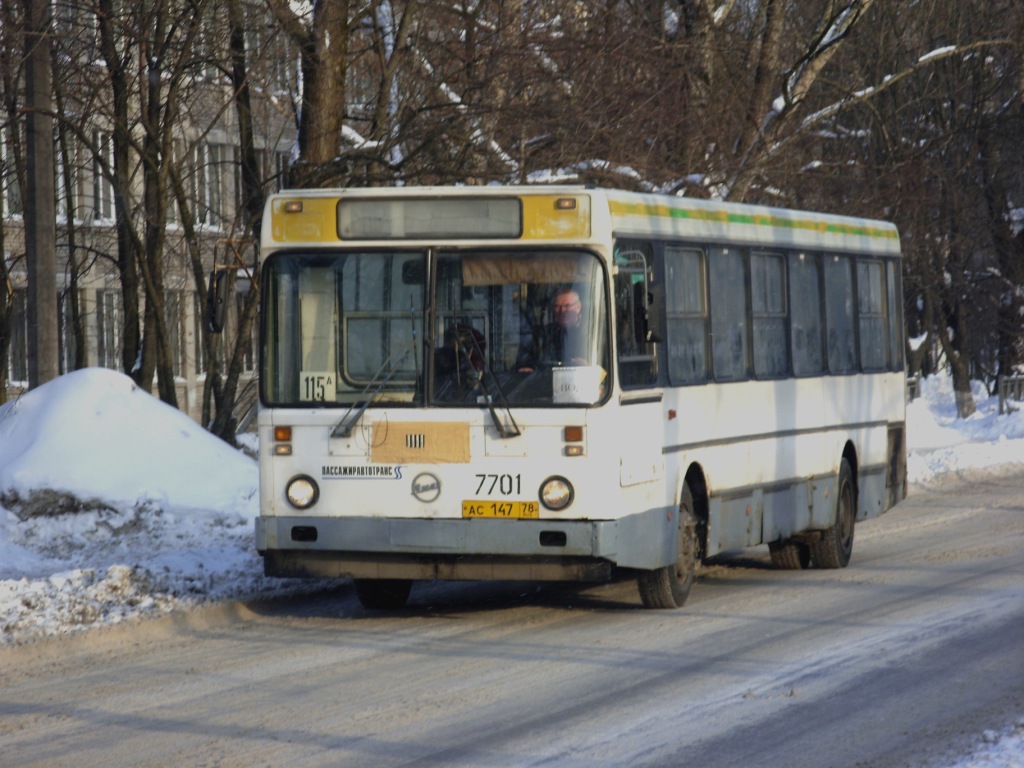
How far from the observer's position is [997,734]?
721cm

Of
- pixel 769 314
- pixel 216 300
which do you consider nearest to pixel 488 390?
pixel 216 300

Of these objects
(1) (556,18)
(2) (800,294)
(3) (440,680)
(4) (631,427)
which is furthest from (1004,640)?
(1) (556,18)

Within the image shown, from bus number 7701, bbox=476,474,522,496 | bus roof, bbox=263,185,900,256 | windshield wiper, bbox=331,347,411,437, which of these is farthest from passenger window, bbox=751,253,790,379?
windshield wiper, bbox=331,347,411,437

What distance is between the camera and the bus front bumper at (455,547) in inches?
403

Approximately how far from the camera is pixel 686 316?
11.8 metres

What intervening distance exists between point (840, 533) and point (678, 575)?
3377 mm

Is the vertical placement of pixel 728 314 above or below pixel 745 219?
below

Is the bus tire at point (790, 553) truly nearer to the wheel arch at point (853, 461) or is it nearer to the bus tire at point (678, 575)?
the wheel arch at point (853, 461)

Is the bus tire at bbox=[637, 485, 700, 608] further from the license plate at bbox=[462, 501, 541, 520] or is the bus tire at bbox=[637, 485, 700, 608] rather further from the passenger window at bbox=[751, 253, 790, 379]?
the passenger window at bbox=[751, 253, 790, 379]

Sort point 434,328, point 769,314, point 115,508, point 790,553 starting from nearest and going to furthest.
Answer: point 434,328 < point 769,314 < point 790,553 < point 115,508

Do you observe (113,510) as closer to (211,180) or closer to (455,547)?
(455,547)

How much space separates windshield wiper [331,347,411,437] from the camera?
10.5 m

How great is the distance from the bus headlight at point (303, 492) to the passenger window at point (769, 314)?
3.88 metres

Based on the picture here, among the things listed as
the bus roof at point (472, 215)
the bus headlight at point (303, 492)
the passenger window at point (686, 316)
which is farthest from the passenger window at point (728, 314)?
the bus headlight at point (303, 492)
